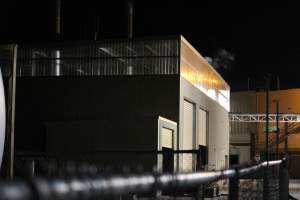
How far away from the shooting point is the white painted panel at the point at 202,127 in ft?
142

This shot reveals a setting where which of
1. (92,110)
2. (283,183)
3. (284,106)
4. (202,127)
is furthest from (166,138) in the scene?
(284,106)

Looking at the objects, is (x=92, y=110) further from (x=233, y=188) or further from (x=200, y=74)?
(x=233, y=188)

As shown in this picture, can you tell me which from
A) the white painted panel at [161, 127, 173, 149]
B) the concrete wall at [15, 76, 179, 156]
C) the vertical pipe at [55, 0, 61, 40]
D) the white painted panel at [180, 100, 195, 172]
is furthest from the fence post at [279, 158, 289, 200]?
the vertical pipe at [55, 0, 61, 40]

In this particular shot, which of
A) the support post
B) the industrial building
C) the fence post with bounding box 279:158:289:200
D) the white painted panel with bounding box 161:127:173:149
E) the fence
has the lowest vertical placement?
the fence post with bounding box 279:158:289:200

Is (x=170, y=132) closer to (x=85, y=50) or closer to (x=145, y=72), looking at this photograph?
(x=145, y=72)

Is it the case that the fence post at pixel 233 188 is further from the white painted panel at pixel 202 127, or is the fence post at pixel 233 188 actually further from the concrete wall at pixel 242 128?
the concrete wall at pixel 242 128

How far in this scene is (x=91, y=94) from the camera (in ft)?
119

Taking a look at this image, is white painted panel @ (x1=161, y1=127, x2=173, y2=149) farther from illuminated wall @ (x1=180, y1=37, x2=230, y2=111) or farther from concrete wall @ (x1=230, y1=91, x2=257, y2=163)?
concrete wall @ (x1=230, y1=91, x2=257, y2=163)

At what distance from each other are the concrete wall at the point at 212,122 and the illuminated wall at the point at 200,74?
618 mm

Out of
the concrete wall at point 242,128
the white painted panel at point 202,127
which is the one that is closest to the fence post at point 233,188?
the white painted panel at point 202,127

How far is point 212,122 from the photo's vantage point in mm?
48938

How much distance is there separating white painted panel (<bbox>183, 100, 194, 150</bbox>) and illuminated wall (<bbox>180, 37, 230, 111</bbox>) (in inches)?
69.2

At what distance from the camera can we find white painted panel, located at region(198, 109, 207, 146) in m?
43.3

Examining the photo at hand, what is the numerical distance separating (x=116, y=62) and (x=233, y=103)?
150 ft
